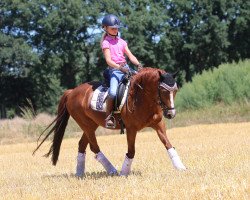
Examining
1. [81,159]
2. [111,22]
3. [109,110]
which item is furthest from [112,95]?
[81,159]

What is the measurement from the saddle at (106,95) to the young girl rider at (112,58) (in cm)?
8

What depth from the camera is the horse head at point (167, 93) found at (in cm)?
839

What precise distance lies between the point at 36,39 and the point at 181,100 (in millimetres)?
21063

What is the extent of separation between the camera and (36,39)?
51.0 meters

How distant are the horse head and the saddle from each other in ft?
2.88

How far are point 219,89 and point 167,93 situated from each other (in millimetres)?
25467

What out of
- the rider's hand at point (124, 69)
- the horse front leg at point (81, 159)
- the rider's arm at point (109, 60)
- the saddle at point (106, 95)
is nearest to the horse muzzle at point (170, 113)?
the saddle at point (106, 95)

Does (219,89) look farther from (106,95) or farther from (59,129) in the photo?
(106,95)

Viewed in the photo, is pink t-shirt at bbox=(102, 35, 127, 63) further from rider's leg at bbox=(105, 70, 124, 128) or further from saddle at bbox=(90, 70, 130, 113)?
saddle at bbox=(90, 70, 130, 113)

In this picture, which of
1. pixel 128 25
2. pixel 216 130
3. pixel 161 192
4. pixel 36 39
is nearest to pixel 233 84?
pixel 216 130

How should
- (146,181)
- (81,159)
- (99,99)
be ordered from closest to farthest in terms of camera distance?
(146,181), (99,99), (81,159)

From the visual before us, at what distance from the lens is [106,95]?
31.5 feet

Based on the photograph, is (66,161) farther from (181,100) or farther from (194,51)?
(194,51)

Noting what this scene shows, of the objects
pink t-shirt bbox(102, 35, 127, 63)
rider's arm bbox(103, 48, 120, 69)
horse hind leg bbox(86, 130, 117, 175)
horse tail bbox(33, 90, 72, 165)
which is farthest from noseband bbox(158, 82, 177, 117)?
horse tail bbox(33, 90, 72, 165)
